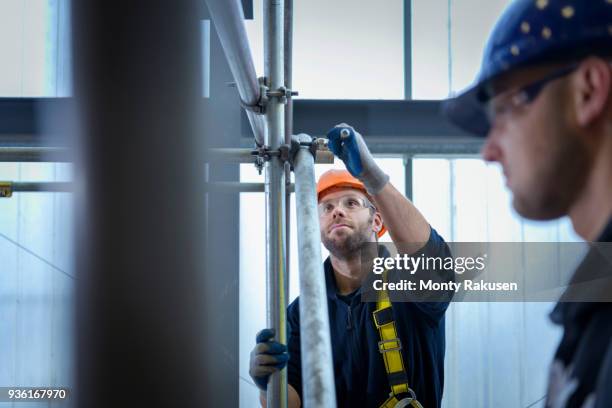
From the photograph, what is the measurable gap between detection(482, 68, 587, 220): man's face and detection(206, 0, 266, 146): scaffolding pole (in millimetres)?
690

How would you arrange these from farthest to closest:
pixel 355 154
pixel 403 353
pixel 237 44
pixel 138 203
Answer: pixel 403 353 < pixel 355 154 < pixel 237 44 < pixel 138 203

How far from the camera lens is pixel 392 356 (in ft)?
7.37

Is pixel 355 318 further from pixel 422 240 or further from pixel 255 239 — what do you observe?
pixel 255 239

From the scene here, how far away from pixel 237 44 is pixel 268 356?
0.79 meters

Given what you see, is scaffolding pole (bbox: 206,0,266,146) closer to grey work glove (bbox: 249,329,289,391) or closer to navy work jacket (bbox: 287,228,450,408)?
grey work glove (bbox: 249,329,289,391)

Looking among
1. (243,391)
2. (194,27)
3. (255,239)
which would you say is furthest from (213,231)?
(194,27)

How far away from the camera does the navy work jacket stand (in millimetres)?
2277

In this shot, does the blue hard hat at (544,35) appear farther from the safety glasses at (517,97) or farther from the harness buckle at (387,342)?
the harness buckle at (387,342)

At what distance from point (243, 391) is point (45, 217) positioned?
1387 millimetres

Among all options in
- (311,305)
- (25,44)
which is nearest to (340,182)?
(311,305)

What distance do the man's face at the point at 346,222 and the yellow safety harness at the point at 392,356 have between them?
30cm

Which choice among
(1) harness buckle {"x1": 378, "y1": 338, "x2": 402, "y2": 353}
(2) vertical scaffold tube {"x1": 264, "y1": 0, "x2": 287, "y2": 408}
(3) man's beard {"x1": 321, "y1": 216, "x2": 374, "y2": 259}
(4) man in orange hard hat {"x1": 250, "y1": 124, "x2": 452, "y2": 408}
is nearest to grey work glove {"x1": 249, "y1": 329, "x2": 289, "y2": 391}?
(2) vertical scaffold tube {"x1": 264, "y1": 0, "x2": 287, "y2": 408}

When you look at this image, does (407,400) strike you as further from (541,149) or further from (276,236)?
(541,149)

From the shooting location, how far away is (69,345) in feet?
1.23
